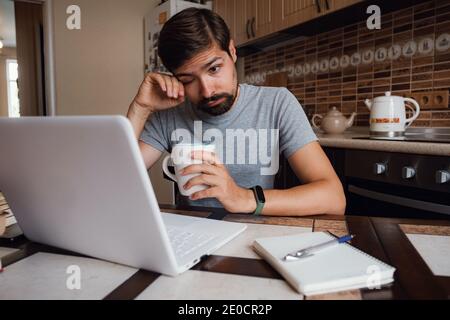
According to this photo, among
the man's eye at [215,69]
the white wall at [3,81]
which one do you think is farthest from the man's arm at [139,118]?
the white wall at [3,81]

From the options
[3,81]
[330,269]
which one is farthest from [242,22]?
[3,81]

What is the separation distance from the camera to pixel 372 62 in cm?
207

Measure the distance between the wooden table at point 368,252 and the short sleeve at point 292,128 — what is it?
41 centimetres

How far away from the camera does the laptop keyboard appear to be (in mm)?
551

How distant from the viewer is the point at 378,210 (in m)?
1.57

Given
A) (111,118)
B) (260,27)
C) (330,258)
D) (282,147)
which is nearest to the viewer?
(111,118)

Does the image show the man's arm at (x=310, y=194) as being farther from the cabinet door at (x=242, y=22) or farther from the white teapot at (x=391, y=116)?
the cabinet door at (x=242, y=22)

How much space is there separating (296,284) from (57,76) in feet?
11.0

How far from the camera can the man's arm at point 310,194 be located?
83 centimetres

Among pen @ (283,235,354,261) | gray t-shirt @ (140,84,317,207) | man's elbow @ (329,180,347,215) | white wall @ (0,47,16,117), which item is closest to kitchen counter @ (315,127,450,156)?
gray t-shirt @ (140,84,317,207)

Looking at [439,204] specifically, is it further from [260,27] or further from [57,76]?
[57,76]

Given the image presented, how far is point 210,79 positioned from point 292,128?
12.5 inches
